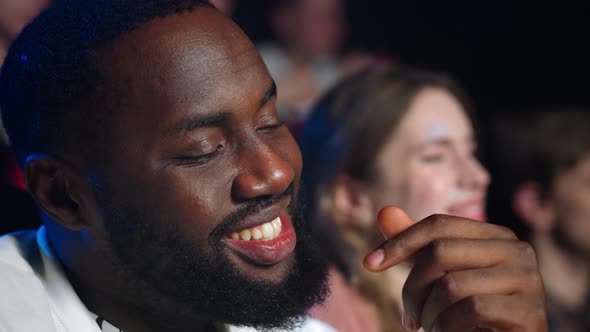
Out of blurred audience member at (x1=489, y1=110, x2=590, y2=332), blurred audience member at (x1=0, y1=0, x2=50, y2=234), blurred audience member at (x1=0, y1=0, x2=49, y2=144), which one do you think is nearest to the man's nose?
blurred audience member at (x1=0, y1=0, x2=50, y2=234)

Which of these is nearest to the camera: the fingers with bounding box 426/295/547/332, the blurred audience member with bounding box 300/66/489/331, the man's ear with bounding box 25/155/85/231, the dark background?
the fingers with bounding box 426/295/547/332

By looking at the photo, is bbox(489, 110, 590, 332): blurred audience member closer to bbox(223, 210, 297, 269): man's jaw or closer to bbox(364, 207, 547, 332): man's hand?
bbox(364, 207, 547, 332): man's hand

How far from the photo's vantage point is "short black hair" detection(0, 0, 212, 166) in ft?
3.61

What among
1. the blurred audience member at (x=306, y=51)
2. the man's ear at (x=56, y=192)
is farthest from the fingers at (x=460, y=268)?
the blurred audience member at (x=306, y=51)

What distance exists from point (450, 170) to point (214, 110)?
126 cm

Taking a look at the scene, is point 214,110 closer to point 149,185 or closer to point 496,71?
point 149,185

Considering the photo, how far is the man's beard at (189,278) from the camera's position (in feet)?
3.61

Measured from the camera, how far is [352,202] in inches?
89.2

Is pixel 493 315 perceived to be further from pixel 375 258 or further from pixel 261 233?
pixel 261 233

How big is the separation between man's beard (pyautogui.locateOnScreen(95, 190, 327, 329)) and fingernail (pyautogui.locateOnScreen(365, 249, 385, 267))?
0.53ft

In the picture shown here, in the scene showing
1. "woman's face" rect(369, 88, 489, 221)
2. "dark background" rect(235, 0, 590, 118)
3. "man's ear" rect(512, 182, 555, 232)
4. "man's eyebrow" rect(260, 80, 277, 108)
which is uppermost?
"man's eyebrow" rect(260, 80, 277, 108)

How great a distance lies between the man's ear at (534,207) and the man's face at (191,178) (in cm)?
199

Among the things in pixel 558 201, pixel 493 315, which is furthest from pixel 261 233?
pixel 558 201

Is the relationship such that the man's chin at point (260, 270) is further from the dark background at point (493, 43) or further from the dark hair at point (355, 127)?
the dark background at point (493, 43)
